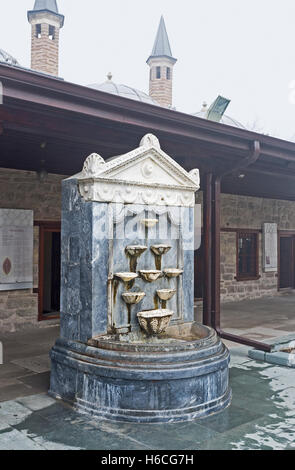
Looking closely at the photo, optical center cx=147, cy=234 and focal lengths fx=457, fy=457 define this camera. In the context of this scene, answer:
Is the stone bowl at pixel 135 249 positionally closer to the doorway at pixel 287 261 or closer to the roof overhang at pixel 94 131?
the roof overhang at pixel 94 131

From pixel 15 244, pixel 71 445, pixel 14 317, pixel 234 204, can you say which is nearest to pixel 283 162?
pixel 234 204

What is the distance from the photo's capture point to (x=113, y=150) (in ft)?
22.3

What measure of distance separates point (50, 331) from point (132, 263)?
372 centimetres

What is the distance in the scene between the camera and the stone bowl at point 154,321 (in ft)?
15.9

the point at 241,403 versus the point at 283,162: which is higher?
the point at 283,162

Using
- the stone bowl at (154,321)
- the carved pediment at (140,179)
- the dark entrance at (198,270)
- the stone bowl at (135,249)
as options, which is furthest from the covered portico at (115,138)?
the dark entrance at (198,270)

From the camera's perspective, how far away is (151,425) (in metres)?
A: 4.07

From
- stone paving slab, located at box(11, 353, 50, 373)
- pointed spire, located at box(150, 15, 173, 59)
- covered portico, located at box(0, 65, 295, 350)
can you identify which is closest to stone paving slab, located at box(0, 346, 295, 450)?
stone paving slab, located at box(11, 353, 50, 373)

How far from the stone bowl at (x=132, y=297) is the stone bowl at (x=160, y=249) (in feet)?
1.85

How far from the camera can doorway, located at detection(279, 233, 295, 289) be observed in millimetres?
14180

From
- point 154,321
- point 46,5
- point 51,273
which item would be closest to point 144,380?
point 154,321

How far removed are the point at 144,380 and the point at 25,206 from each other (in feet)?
16.2

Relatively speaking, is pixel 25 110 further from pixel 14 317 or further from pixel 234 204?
pixel 234 204

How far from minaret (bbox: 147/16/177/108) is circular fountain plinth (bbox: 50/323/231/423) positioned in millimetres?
22650
